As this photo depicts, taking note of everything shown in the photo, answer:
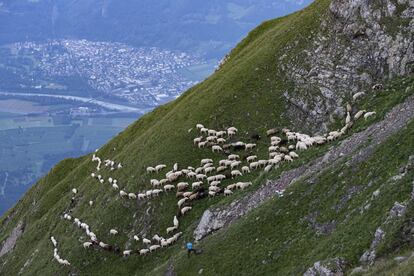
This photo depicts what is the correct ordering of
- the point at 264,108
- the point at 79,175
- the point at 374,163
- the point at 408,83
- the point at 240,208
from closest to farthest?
1. the point at 374,163
2. the point at 240,208
3. the point at 408,83
4. the point at 264,108
5. the point at 79,175

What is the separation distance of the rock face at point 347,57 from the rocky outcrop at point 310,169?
12.0 meters

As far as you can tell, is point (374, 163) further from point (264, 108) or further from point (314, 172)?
point (264, 108)

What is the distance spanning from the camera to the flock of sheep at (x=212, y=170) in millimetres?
52719

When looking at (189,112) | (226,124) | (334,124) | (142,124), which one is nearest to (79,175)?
(142,124)

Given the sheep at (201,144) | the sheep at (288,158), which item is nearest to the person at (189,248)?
the sheep at (288,158)

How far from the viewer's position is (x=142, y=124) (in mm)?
89312

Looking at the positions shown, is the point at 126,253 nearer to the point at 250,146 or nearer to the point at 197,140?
the point at 197,140

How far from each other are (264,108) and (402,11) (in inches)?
670

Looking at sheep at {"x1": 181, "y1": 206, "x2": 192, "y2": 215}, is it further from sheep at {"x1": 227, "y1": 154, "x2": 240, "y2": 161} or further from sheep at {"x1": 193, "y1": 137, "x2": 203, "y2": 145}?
sheep at {"x1": 193, "y1": 137, "x2": 203, "y2": 145}

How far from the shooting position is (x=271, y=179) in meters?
48.4

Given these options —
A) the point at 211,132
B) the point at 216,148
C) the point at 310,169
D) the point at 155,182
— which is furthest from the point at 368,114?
the point at 155,182

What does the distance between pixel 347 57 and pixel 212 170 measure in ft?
63.9

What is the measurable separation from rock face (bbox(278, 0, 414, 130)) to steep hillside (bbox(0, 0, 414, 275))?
153 millimetres

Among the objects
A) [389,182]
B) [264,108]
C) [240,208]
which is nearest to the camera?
[389,182]
